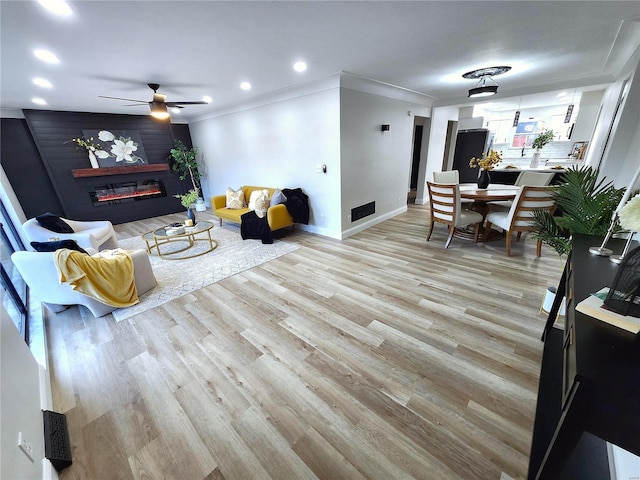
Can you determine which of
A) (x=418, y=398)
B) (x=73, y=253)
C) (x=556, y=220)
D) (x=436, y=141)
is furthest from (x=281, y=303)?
(x=436, y=141)

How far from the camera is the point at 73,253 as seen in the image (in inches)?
86.2

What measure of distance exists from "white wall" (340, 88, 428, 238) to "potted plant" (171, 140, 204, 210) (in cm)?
438

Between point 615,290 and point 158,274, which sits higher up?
point 615,290

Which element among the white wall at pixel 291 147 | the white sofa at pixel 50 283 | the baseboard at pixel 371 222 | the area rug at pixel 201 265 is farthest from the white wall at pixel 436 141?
the white sofa at pixel 50 283

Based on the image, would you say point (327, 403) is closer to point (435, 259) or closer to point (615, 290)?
point (615, 290)

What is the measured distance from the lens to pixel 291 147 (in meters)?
4.33

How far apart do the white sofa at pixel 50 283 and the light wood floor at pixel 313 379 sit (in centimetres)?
15

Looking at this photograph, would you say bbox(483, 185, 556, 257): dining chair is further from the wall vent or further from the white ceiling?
the wall vent

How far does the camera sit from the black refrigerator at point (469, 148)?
657 centimetres

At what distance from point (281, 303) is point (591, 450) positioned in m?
2.21

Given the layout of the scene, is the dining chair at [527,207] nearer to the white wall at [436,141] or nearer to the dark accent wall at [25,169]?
the white wall at [436,141]

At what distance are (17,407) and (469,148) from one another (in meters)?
8.75

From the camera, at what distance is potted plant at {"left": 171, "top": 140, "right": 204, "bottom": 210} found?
20.2ft

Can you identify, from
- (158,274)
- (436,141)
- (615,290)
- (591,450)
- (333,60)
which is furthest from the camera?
(436,141)
